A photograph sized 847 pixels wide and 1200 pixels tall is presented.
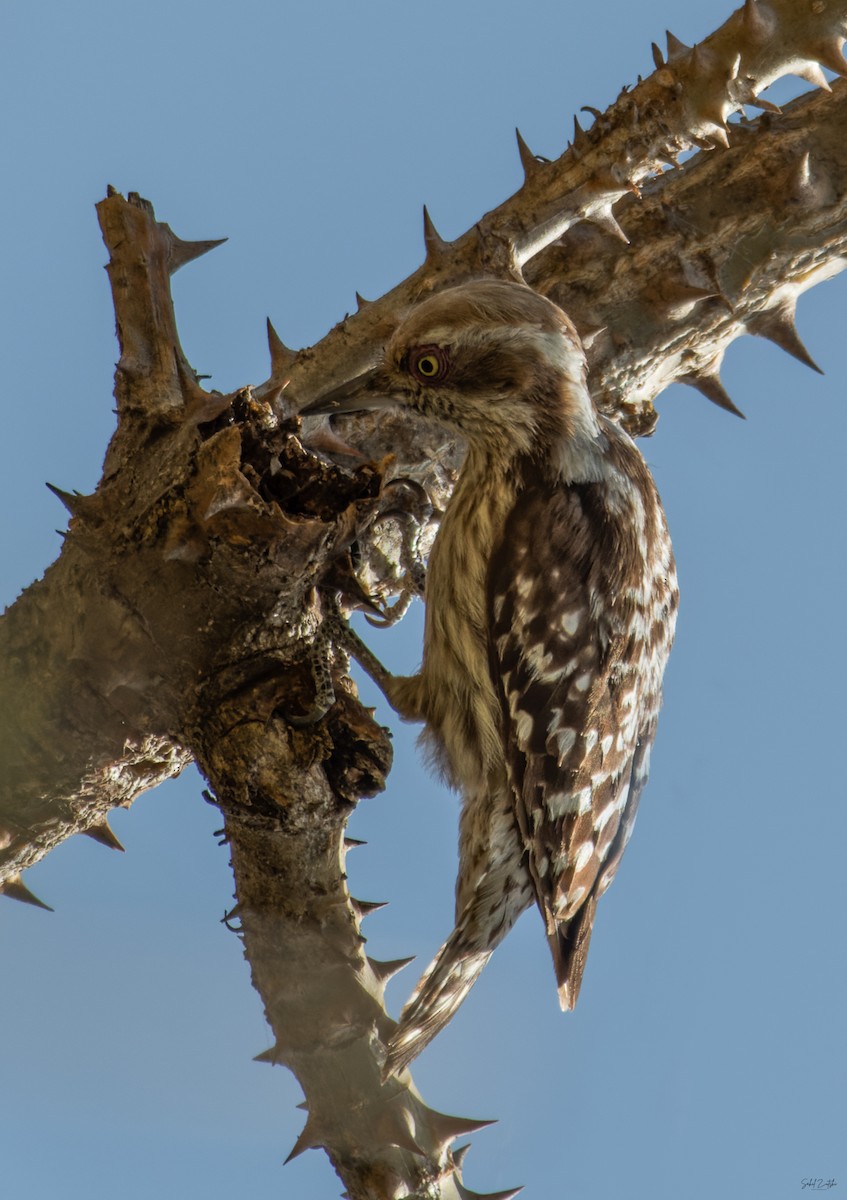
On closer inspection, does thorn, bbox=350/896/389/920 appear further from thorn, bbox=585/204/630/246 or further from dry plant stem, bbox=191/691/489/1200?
thorn, bbox=585/204/630/246

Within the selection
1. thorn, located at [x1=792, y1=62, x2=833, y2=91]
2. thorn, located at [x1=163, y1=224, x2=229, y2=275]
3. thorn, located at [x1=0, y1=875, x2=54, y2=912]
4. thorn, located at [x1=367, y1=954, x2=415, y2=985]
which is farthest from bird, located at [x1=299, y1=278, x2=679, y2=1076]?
thorn, located at [x1=0, y1=875, x2=54, y2=912]

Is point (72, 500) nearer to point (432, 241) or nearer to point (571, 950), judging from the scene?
point (432, 241)

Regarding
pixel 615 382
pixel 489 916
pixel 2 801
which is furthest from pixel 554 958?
pixel 615 382

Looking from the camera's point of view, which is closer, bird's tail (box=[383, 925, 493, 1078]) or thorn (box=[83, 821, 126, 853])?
bird's tail (box=[383, 925, 493, 1078])

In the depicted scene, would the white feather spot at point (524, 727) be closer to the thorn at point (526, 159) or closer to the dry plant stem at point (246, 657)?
the dry plant stem at point (246, 657)

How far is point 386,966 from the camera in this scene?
269 cm

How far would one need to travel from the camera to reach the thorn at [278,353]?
9.21 ft

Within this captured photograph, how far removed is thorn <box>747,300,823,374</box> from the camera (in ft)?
11.1

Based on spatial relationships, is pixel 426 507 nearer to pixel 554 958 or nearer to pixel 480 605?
pixel 480 605

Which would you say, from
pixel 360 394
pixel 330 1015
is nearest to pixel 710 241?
pixel 360 394

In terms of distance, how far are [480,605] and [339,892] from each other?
86cm

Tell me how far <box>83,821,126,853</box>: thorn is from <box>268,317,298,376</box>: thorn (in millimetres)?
1186

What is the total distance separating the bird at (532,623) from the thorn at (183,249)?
1.65 feet

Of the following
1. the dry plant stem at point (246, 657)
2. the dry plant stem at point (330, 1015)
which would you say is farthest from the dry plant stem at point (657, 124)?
the dry plant stem at point (330, 1015)
